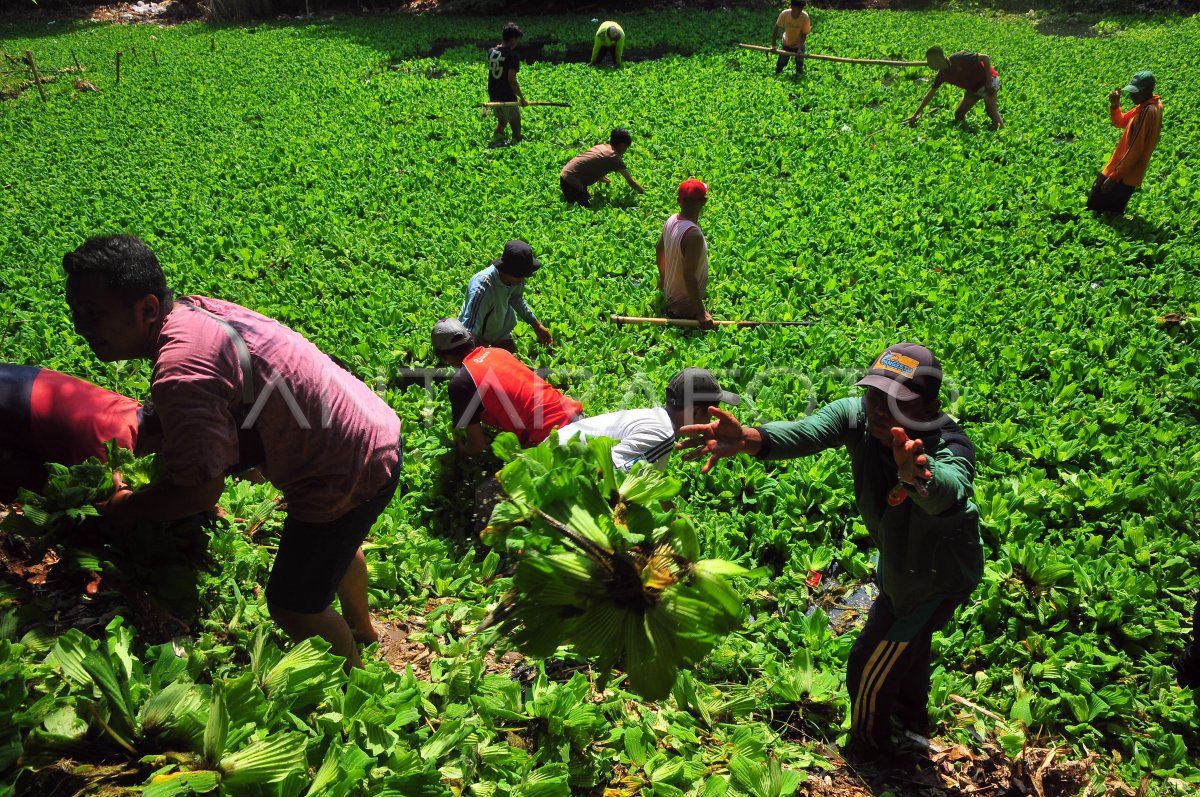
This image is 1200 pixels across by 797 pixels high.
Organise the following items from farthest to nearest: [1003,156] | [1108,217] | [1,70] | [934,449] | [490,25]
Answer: [490,25]
[1,70]
[1003,156]
[1108,217]
[934,449]

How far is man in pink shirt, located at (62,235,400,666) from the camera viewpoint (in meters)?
2.07

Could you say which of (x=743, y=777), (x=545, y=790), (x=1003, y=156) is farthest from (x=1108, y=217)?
(x=545, y=790)

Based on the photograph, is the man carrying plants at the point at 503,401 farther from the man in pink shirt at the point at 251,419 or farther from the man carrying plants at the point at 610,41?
the man carrying plants at the point at 610,41

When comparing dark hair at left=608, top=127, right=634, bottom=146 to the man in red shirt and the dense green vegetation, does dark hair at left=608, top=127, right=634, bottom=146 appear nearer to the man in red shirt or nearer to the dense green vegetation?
the dense green vegetation

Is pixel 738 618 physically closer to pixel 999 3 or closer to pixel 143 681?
pixel 143 681

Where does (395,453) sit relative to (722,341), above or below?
above

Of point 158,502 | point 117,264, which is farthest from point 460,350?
point 117,264

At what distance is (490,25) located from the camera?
21906 mm

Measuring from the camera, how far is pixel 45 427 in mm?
2645

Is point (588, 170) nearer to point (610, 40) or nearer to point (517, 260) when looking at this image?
point (517, 260)

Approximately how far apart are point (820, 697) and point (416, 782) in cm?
181

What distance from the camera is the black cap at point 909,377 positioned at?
241 centimetres

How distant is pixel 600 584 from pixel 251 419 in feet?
3.78

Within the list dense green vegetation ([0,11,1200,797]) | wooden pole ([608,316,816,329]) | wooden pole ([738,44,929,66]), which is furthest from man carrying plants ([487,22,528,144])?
wooden pole ([608,316,816,329])
